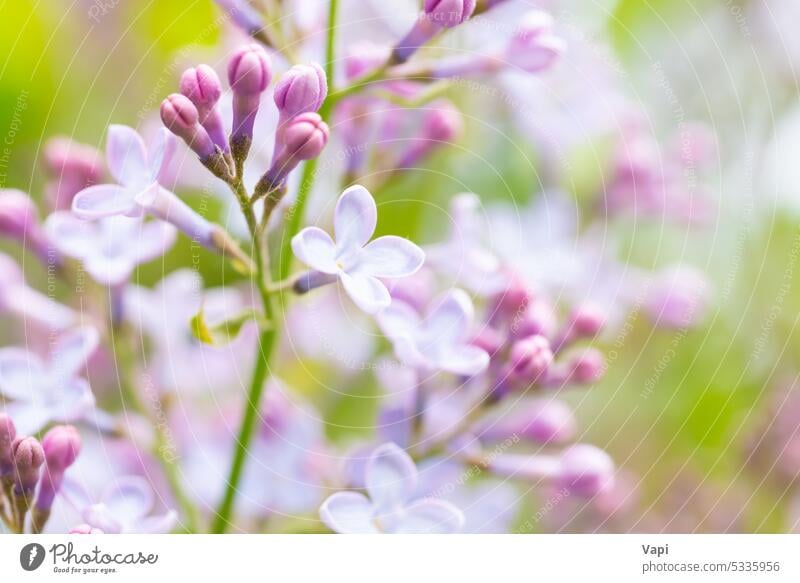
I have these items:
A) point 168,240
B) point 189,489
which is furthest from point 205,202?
point 189,489

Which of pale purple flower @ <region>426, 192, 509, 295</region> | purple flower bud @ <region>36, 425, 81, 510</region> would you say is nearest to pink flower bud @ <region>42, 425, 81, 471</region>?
purple flower bud @ <region>36, 425, 81, 510</region>

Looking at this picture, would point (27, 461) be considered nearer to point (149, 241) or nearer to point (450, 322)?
point (149, 241)

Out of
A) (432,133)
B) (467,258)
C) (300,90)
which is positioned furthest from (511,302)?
(300,90)

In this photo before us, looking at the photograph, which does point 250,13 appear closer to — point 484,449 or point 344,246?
point 344,246

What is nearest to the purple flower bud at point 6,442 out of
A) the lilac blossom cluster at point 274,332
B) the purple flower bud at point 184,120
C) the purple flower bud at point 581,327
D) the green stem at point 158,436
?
the lilac blossom cluster at point 274,332

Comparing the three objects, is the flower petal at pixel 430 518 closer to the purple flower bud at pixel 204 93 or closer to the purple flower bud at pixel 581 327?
the purple flower bud at pixel 581 327

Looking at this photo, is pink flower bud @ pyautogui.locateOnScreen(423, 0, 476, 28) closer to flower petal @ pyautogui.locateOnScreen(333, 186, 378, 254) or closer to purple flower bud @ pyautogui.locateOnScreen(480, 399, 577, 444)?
flower petal @ pyautogui.locateOnScreen(333, 186, 378, 254)
